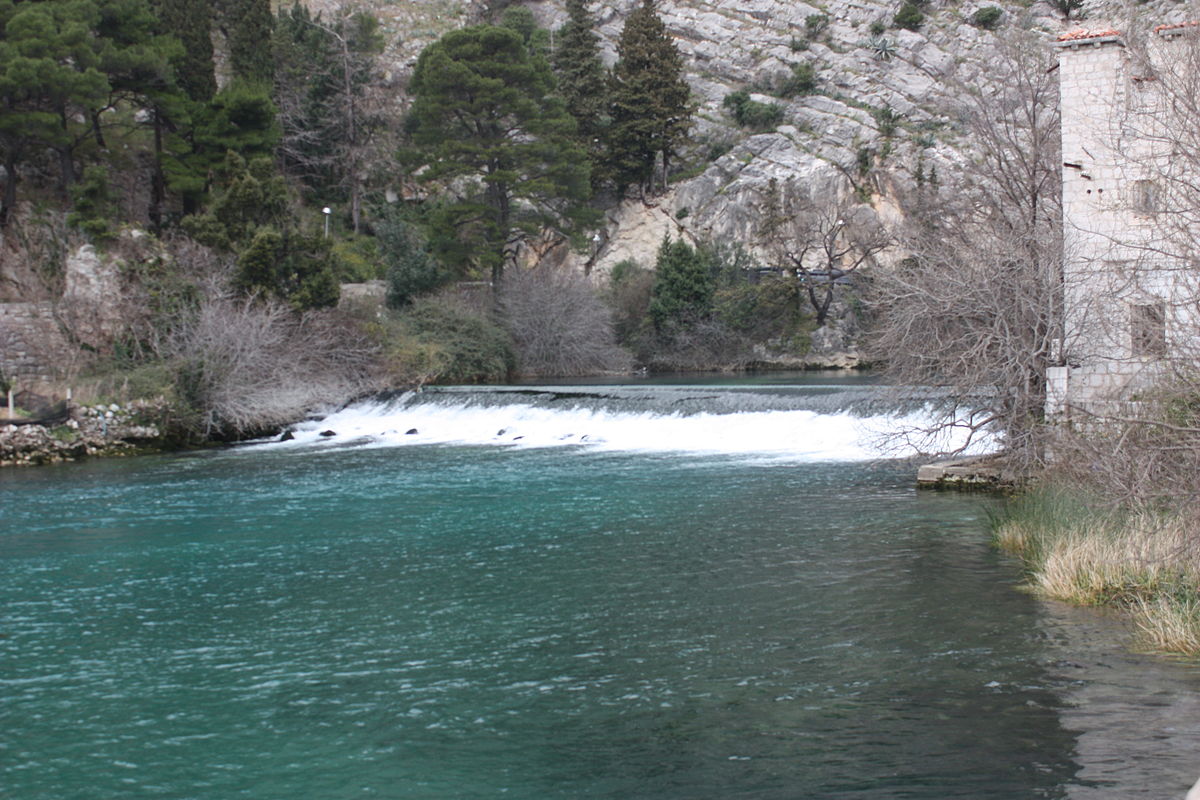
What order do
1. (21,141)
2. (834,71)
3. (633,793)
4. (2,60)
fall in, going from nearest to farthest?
(633,793) → (2,60) → (21,141) → (834,71)

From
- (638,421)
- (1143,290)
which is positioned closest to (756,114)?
(638,421)

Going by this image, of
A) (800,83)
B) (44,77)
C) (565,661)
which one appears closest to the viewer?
(565,661)

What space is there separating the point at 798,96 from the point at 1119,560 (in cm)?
5296

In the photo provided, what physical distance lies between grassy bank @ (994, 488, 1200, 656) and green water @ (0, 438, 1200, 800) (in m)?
0.38

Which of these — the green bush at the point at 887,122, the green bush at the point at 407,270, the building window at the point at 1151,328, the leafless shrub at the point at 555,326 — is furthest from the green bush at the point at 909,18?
the building window at the point at 1151,328

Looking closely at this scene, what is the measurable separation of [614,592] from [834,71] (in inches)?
2192

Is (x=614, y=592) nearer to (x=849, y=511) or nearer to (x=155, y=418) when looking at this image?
(x=849, y=511)

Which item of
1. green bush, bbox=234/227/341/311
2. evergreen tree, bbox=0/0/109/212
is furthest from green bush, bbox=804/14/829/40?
evergreen tree, bbox=0/0/109/212

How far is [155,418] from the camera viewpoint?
83.9 feet

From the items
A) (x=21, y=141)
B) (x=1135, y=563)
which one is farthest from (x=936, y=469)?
(x=21, y=141)

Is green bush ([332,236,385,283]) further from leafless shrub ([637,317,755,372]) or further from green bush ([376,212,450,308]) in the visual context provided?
leafless shrub ([637,317,755,372])

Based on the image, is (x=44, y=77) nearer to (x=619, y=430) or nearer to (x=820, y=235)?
(x=619, y=430)

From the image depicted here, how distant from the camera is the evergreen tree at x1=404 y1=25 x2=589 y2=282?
136ft

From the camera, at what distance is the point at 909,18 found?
63969 mm
